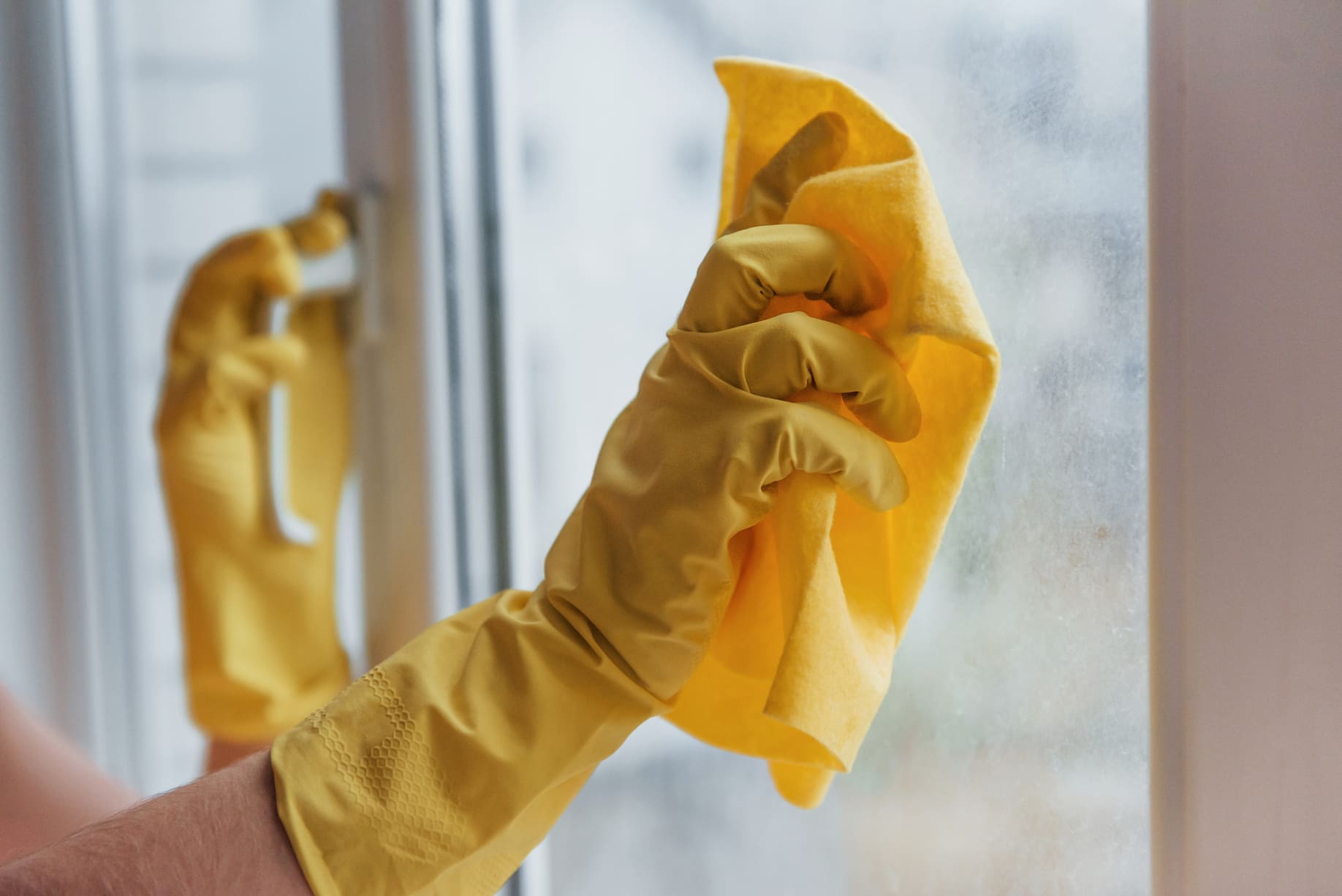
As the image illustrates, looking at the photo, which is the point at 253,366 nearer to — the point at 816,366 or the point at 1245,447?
the point at 816,366

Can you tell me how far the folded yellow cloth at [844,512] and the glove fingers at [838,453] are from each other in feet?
0.04

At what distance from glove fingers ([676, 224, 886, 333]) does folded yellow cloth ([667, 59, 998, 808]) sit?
0.04 ft

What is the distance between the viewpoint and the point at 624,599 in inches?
19.9

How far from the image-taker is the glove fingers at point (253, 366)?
1.05 metres

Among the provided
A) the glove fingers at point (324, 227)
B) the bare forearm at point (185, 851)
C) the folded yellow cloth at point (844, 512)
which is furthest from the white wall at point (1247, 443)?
the glove fingers at point (324, 227)

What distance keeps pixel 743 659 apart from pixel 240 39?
96 centimetres

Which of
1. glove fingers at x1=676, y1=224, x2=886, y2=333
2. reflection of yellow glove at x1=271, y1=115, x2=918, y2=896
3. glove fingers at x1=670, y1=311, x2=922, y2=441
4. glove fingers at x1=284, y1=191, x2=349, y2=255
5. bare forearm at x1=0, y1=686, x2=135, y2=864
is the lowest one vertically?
bare forearm at x1=0, y1=686, x2=135, y2=864

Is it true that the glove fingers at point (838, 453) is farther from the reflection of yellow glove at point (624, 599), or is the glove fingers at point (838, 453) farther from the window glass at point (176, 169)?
the window glass at point (176, 169)

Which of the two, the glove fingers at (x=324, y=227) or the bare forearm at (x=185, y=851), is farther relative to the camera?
the glove fingers at (x=324, y=227)

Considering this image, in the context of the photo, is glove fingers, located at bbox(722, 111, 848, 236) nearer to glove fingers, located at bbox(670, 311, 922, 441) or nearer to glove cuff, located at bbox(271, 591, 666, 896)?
glove fingers, located at bbox(670, 311, 922, 441)

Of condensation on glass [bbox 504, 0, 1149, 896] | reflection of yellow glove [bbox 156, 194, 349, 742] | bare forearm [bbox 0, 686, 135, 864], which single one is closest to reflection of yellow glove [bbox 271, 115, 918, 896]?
condensation on glass [bbox 504, 0, 1149, 896]

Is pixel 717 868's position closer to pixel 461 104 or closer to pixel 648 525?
pixel 648 525

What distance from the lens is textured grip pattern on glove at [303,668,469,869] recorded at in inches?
20.1

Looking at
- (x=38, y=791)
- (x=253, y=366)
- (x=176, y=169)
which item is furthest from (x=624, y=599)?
(x=176, y=169)
